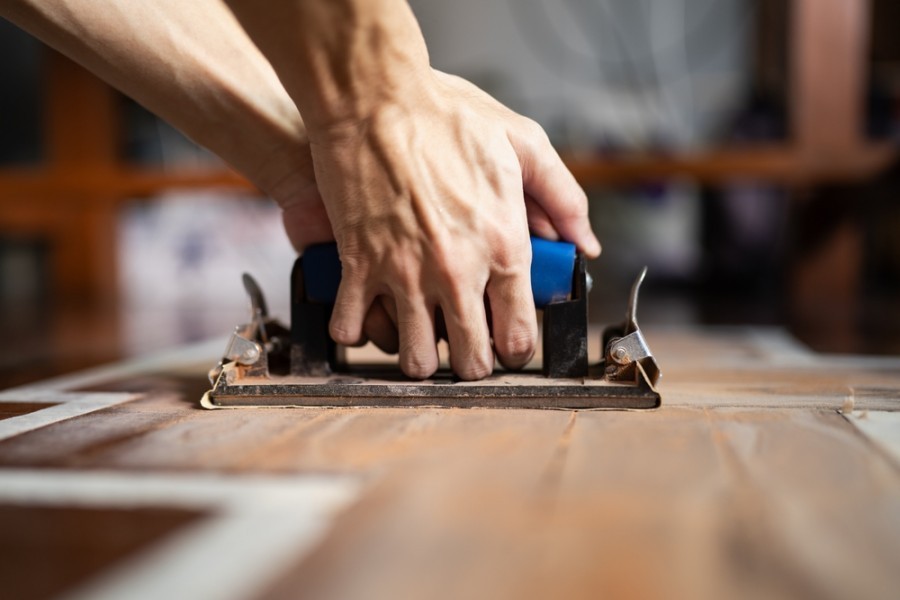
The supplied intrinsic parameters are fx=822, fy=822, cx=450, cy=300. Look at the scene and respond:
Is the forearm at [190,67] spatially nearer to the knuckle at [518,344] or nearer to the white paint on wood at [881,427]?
the knuckle at [518,344]

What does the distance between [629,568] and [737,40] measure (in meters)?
3.85

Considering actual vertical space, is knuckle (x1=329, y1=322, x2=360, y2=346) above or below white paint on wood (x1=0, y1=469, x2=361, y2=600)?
above

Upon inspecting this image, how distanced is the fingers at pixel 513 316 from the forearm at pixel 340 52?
0.63 feet

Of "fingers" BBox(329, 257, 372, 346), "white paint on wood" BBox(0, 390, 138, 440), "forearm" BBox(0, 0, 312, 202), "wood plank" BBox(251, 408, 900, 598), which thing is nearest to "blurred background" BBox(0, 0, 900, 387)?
"white paint on wood" BBox(0, 390, 138, 440)

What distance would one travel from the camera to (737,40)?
12.4ft

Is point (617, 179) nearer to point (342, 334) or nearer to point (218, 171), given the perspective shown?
point (218, 171)

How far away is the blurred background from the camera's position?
2180mm

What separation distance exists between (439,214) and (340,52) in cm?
16

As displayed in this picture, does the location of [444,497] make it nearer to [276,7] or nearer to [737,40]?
[276,7]

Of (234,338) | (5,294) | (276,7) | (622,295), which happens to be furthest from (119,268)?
(276,7)

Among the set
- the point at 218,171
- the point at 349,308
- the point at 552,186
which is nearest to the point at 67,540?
the point at 349,308

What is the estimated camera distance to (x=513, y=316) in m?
0.79

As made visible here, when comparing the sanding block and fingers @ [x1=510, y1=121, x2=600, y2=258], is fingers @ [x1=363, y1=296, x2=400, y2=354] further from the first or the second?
fingers @ [x1=510, y1=121, x2=600, y2=258]

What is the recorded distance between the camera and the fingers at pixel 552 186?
78 centimetres
